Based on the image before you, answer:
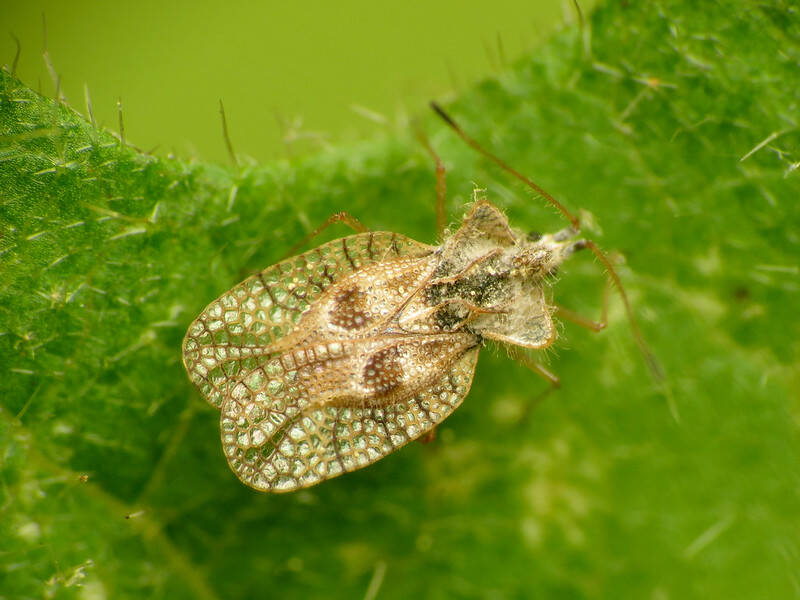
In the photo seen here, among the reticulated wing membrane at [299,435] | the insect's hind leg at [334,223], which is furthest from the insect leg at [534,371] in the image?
the insect's hind leg at [334,223]

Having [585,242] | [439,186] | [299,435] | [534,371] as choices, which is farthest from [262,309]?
[585,242]

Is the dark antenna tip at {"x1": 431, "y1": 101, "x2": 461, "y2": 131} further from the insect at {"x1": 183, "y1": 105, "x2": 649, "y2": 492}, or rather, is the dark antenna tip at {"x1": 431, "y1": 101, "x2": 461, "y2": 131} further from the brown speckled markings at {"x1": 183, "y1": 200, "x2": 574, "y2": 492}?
the brown speckled markings at {"x1": 183, "y1": 200, "x2": 574, "y2": 492}

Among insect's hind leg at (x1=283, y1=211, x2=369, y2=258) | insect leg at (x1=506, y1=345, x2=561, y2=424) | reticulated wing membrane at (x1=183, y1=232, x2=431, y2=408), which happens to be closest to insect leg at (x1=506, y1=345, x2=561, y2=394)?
insect leg at (x1=506, y1=345, x2=561, y2=424)

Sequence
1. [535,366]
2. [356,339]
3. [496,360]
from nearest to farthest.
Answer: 1. [356,339]
2. [535,366]
3. [496,360]

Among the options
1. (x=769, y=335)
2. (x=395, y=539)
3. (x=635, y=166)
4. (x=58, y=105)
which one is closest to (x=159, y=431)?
(x=395, y=539)

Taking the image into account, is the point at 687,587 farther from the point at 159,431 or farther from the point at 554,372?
the point at 159,431

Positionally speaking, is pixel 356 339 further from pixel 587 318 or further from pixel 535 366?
pixel 587 318

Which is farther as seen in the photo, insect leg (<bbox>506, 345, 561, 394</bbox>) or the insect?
insect leg (<bbox>506, 345, 561, 394</bbox>)
